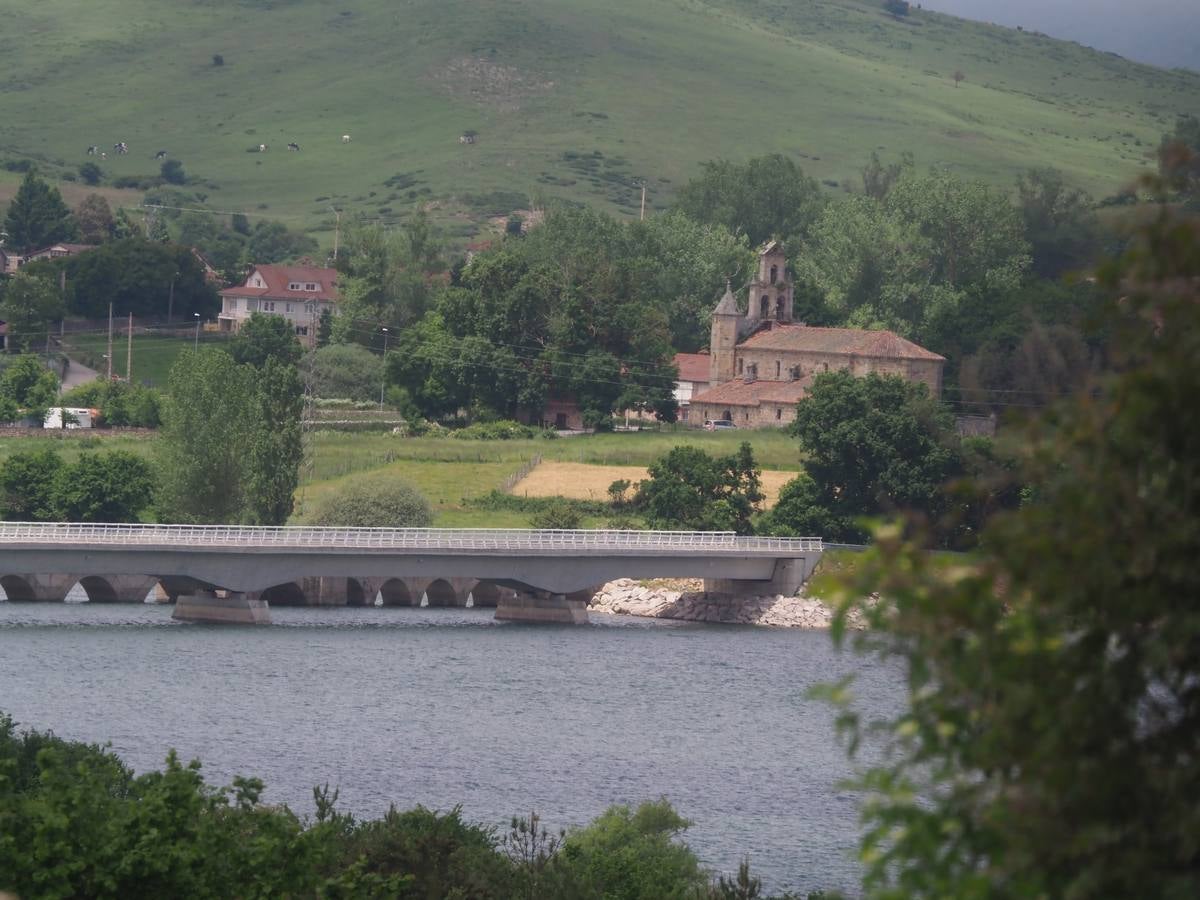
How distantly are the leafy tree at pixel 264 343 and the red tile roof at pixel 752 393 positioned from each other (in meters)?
25.9

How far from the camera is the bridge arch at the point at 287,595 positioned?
86.2 m

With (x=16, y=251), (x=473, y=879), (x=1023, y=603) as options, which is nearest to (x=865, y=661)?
(x=473, y=879)

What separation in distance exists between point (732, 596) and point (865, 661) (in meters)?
13.5

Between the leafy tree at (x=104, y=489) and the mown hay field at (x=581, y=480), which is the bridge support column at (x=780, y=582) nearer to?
the mown hay field at (x=581, y=480)

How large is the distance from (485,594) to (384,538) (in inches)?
373

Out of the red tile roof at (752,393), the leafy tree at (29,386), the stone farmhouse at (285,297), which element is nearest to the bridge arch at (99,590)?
the leafy tree at (29,386)

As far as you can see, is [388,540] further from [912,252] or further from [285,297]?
[285,297]

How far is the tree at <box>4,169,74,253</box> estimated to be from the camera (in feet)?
643

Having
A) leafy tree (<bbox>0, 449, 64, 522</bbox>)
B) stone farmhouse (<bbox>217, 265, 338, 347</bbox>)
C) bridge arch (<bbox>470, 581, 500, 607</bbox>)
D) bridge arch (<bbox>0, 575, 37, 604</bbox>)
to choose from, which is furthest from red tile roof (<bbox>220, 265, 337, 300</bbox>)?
bridge arch (<bbox>0, 575, 37, 604</bbox>)

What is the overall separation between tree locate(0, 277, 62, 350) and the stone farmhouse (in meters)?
18.7

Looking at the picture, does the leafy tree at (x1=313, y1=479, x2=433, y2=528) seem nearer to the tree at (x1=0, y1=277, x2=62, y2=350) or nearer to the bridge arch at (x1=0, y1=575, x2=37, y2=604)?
the bridge arch at (x1=0, y1=575, x2=37, y2=604)

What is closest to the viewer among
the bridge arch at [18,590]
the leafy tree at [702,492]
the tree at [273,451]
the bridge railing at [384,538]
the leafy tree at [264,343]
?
the bridge railing at [384,538]

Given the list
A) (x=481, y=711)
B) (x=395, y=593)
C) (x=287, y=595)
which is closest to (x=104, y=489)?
(x=287, y=595)

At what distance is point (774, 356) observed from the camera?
13362 centimetres
